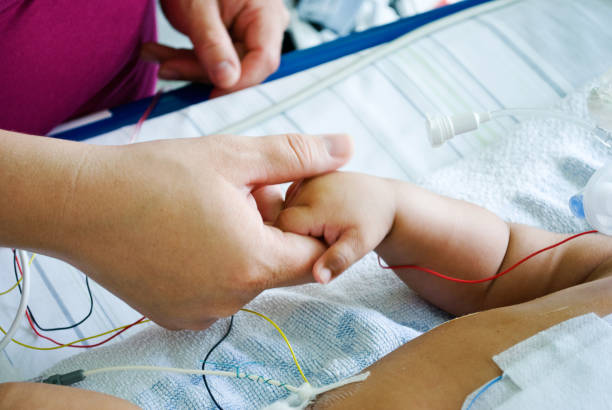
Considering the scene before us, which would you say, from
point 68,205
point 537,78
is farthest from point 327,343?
point 537,78

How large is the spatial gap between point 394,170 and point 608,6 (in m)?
0.76

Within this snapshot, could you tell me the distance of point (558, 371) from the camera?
1.81 ft

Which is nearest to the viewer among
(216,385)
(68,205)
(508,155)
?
(68,205)

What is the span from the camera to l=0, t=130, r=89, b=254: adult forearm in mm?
563

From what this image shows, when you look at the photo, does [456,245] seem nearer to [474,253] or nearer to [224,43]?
[474,253]

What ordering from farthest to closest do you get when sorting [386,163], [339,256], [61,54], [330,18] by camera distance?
[330,18] < [386,163] < [61,54] < [339,256]

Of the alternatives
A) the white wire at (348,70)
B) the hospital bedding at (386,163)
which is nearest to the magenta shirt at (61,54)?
the hospital bedding at (386,163)

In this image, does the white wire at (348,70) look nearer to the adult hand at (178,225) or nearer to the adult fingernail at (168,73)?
the adult fingernail at (168,73)

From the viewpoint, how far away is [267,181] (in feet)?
2.17

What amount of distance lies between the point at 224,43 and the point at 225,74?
6 cm

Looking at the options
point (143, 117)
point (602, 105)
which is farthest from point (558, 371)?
point (143, 117)

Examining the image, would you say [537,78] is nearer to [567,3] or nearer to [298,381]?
[567,3]

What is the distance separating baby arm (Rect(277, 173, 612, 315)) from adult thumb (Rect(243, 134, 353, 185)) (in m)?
0.04

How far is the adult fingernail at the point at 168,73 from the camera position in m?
1.12
